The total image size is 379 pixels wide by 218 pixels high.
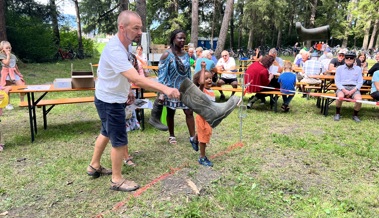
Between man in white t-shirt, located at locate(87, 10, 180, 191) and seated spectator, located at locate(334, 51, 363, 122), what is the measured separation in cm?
465

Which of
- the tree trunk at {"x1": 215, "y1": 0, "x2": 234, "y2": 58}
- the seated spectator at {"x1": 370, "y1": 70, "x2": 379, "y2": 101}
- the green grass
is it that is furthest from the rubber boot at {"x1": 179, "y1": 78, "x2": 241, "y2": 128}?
the tree trunk at {"x1": 215, "y1": 0, "x2": 234, "y2": 58}

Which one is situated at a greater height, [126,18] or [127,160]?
[126,18]

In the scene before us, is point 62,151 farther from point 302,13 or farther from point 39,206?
point 302,13

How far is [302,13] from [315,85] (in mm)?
29470

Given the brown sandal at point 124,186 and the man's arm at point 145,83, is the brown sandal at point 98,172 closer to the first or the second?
the brown sandal at point 124,186

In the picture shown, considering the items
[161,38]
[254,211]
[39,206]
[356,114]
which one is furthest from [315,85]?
[161,38]

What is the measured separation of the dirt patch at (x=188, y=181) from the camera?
2984mm

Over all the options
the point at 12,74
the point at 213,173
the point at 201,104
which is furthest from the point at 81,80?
the point at 12,74

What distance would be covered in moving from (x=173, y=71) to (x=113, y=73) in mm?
1406

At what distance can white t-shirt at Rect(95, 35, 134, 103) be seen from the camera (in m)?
2.53

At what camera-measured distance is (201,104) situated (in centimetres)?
298

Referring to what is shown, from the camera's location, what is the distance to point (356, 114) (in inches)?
240

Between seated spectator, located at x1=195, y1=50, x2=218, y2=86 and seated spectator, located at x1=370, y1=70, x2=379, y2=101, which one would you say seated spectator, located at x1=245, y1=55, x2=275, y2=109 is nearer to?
seated spectator, located at x1=195, y1=50, x2=218, y2=86

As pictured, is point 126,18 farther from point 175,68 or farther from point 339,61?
point 339,61
